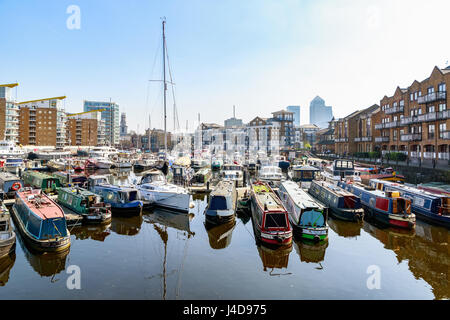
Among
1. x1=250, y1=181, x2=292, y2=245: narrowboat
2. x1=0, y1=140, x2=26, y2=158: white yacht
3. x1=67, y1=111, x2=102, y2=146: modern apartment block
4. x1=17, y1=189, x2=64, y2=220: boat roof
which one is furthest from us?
x1=67, y1=111, x2=102, y2=146: modern apartment block

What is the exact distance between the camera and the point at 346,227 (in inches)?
950

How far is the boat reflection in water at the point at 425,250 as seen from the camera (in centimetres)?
1498

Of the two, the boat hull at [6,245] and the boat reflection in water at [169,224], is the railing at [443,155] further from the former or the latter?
the boat hull at [6,245]

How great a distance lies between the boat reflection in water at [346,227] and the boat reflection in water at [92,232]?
17728 millimetres

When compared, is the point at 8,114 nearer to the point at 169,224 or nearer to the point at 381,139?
the point at 169,224

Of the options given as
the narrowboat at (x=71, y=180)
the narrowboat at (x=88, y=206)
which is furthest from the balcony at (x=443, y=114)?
the narrowboat at (x=71, y=180)

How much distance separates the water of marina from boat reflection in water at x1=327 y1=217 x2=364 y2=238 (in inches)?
3.3

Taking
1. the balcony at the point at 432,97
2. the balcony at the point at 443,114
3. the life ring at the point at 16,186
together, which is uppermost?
the balcony at the point at 432,97

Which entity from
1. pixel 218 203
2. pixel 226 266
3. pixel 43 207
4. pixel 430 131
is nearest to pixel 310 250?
pixel 226 266

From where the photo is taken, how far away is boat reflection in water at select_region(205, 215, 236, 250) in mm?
20016

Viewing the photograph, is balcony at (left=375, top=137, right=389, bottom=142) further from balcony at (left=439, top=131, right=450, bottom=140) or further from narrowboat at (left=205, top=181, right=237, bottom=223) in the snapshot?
narrowboat at (left=205, top=181, right=237, bottom=223)

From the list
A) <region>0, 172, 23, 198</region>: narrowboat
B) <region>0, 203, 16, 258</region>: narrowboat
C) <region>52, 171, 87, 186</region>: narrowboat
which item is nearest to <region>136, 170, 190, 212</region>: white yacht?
<region>52, 171, 87, 186</region>: narrowboat
